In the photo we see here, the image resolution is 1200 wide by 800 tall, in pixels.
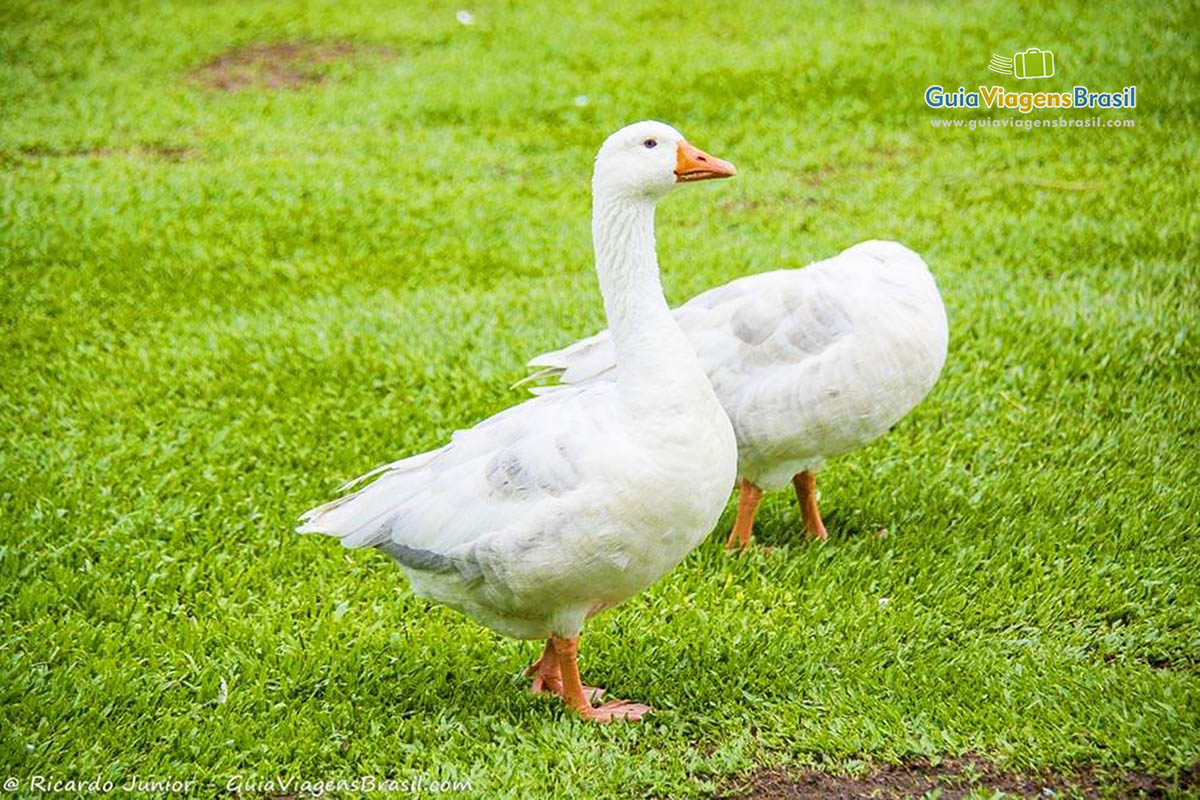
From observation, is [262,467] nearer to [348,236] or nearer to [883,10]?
[348,236]

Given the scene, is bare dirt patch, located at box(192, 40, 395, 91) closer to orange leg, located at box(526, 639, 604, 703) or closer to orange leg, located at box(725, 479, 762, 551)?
orange leg, located at box(725, 479, 762, 551)

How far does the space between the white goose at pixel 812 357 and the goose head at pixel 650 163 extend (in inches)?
41.7

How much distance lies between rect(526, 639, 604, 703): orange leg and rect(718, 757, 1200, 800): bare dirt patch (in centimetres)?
71

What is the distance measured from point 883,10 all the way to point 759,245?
5.89 metres

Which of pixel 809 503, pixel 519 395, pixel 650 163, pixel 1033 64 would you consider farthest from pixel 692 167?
pixel 1033 64

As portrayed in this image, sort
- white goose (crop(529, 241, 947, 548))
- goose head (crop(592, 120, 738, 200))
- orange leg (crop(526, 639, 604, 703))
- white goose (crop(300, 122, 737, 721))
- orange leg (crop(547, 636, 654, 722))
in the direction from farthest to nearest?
1. white goose (crop(529, 241, 947, 548))
2. orange leg (crop(526, 639, 604, 703))
3. orange leg (crop(547, 636, 654, 722))
4. goose head (crop(592, 120, 738, 200))
5. white goose (crop(300, 122, 737, 721))

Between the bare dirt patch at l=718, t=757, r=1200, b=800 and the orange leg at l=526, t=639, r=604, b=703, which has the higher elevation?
the orange leg at l=526, t=639, r=604, b=703

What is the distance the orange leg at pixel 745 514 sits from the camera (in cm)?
518

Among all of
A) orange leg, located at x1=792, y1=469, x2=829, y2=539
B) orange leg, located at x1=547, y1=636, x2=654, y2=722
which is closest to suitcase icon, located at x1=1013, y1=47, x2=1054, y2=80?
orange leg, located at x1=792, y1=469, x2=829, y2=539

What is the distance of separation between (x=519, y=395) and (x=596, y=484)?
300 centimetres

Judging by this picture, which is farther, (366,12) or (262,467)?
(366,12)

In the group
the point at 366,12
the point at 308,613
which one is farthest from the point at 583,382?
the point at 366,12

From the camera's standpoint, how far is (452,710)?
4098 millimetres

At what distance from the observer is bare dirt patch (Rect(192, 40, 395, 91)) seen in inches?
497
